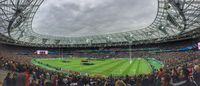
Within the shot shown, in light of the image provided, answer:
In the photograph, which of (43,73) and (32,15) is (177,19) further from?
(43,73)

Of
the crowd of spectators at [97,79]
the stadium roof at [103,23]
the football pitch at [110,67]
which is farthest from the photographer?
the stadium roof at [103,23]

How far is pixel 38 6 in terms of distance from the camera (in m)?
41.4

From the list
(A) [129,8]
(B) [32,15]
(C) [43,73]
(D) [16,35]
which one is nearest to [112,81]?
(C) [43,73]

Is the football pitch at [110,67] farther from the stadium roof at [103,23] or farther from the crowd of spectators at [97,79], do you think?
the stadium roof at [103,23]

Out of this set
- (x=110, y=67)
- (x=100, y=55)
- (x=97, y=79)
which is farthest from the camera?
(x=100, y=55)

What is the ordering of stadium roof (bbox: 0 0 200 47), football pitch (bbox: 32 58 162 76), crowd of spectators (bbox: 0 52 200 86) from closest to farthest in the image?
crowd of spectators (bbox: 0 52 200 86)
football pitch (bbox: 32 58 162 76)
stadium roof (bbox: 0 0 200 47)

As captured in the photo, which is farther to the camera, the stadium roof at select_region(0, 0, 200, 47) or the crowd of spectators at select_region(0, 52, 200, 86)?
the stadium roof at select_region(0, 0, 200, 47)

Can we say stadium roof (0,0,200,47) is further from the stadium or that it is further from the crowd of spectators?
the crowd of spectators

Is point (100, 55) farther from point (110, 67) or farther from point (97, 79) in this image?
point (97, 79)

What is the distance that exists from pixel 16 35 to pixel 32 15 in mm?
16032

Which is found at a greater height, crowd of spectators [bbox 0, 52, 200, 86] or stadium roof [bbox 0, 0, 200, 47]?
stadium roof [bbox 0, 0, 200, 47]

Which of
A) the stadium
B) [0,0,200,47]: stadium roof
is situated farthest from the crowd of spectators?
[0,0,200,47]: stadium roof

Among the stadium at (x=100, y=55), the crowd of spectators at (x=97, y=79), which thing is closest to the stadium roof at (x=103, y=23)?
the stadium at (x=100, y=55)

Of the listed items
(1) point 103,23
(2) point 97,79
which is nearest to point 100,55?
(1) point 103,23
